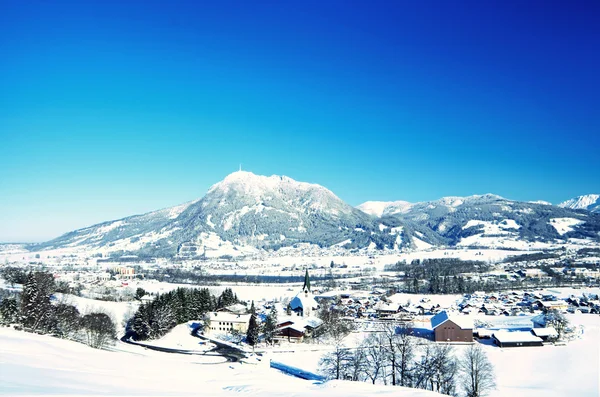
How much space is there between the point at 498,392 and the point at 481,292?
198ft

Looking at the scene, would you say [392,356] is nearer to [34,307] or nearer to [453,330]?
[453,330]

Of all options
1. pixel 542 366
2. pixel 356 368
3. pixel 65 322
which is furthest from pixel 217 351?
pixel 542 366

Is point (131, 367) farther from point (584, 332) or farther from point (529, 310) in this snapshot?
point (529, 310)

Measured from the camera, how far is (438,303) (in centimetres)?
6825

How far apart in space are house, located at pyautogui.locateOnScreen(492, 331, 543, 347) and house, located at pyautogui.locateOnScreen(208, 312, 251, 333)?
2372 cm

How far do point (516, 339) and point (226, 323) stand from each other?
27.4 meters

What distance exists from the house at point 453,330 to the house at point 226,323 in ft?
61.9

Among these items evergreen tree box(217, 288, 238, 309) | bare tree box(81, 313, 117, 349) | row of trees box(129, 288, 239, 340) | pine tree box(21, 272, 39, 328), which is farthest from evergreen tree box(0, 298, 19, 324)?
evergreen tree box(217, 288, 238, 309)

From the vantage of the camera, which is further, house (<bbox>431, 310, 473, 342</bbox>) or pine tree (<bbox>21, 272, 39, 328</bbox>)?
house (<bbox>431, 310, 473, 342</bbox>)

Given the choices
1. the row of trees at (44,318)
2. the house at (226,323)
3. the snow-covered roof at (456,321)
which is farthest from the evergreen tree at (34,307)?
the snow-covered roof at (456,321)

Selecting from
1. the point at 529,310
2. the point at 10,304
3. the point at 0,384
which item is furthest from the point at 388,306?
the point at 0,384

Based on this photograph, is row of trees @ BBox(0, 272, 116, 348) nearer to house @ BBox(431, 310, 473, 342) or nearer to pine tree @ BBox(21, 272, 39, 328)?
pine tree @ BBox(21, 272, 39, 328)

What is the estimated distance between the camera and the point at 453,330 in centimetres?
4047

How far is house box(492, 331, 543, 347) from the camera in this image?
37.4m
